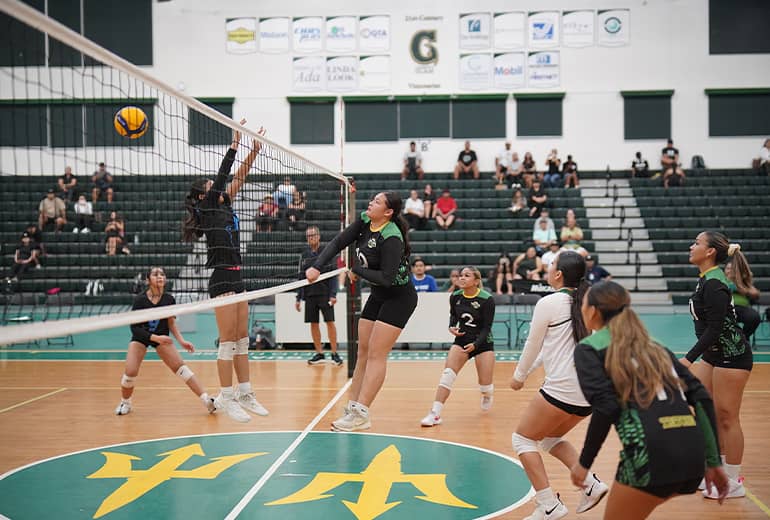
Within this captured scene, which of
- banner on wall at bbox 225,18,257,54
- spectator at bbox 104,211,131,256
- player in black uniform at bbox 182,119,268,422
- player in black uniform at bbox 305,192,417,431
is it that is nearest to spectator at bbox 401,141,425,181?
banner on wall at bbox 225,18,257,54

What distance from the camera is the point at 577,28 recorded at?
904 inches

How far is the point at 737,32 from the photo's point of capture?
74.9 ft

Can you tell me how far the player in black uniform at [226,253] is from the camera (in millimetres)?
5363

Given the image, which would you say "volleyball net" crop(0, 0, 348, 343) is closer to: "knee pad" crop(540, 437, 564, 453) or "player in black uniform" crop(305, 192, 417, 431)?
"player in black uniform" crop(305, 192, 417, 431)

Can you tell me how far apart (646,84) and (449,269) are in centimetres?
1029

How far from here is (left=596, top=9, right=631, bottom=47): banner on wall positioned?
2292cm

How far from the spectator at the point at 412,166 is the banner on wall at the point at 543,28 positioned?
5171 mm

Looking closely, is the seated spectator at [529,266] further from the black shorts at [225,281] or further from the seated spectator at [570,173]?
the black shorts at [225,281]

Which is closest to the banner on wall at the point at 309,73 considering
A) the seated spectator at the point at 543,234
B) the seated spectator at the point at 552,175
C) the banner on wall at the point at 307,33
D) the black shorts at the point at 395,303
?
the banner on wall at the point at 307,33

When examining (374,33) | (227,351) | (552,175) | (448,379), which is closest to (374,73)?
(374,33)

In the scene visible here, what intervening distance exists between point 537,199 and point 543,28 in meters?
6.80

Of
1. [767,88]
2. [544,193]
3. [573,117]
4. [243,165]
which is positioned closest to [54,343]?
[243,165]

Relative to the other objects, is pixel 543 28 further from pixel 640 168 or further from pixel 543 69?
pixel 640 168

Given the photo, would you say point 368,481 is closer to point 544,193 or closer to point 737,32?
point 544,193
